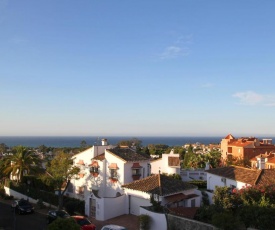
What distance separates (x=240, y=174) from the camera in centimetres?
3538

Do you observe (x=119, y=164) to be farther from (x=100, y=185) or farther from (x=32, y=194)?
(x=32, y=194)

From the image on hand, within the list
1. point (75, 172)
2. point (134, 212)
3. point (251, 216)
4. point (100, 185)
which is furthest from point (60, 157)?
point (251, 216)

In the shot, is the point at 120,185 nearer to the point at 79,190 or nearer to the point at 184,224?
the point at 79,190

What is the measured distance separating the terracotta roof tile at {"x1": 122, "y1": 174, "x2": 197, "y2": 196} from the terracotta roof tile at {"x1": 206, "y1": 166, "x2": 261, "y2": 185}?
238 inches

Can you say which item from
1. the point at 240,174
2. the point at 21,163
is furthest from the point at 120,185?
the point at 21,163

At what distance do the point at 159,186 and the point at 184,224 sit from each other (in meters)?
7.09

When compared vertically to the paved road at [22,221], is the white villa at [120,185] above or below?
above

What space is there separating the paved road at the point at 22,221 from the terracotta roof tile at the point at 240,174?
20170 mm

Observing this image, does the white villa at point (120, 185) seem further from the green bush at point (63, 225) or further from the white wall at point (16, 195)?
the green bush at point (63, 225)

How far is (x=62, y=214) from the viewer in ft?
92.4

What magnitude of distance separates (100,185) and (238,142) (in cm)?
5368

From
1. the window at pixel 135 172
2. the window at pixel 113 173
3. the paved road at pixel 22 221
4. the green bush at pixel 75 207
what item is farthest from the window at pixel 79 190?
the window at pixel 135 172

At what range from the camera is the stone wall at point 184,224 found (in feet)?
70.7

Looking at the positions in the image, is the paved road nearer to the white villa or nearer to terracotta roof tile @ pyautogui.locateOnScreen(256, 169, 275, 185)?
the white villa
